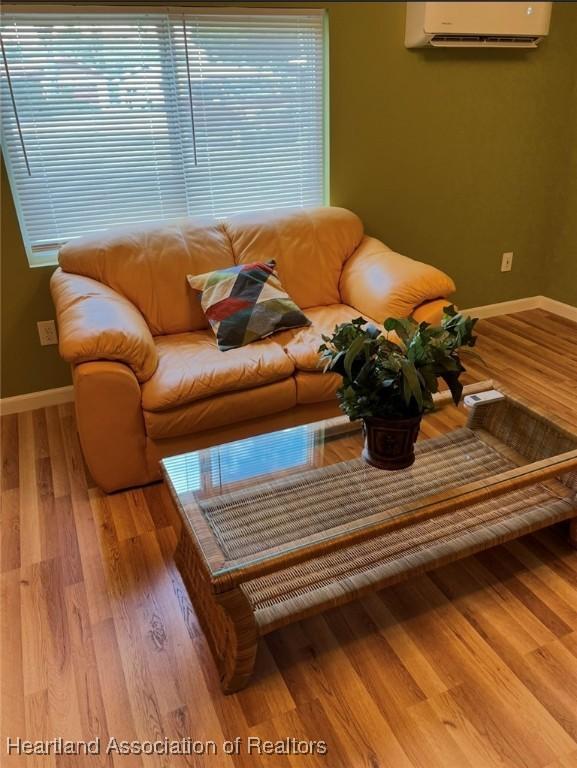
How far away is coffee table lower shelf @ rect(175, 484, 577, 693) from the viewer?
137 centimetres

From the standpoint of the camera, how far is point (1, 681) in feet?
4.84

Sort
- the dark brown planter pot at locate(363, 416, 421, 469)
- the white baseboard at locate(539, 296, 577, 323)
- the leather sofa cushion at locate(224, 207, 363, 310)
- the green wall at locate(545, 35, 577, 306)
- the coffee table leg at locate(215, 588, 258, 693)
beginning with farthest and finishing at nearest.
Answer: the white baseboard at locate(539, 296, 577, 323) → the green wall at locate(545, 35, 577, 306) → the leather sofa cushion at locate(224, 207, 363, 310) → the dark brown planter pot at locate(363, 416, 421, 469) → the coffee table leg at locate(215, 588, 258, 693)

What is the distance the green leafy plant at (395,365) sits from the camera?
1.41m

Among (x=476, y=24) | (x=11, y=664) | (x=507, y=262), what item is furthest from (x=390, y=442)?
(x=507, y=262)

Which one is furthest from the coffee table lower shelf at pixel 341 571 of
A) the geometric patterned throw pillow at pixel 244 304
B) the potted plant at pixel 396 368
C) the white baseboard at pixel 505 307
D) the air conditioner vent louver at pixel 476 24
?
the air conditioner vent louver at pixel 476 24

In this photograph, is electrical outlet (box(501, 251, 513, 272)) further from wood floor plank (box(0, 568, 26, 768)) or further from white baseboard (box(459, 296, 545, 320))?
wood floor plank (box(0, 568, 26, 768))

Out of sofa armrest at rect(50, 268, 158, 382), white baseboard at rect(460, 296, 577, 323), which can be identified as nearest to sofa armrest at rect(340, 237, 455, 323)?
sofa armrest at rect(50, 268, 158, 382)

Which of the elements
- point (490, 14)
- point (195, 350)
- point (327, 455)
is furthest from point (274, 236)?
point (490, 14)

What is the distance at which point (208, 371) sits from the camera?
82.0 inches

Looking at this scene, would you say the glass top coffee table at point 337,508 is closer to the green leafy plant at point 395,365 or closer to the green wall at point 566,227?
the green leafy plant at point 395,365

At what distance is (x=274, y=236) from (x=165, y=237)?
53 centimetres

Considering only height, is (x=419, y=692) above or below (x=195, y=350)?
below

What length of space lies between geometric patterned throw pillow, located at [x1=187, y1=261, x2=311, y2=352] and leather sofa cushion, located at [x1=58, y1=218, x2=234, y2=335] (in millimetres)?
89

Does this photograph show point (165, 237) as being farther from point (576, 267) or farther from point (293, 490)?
point (576, 267)
